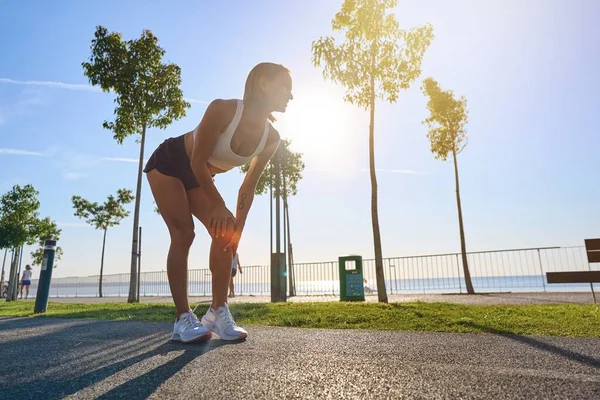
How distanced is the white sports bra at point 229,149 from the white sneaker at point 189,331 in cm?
113

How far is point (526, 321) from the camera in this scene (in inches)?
165

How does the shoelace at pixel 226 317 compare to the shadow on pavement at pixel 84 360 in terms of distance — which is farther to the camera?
the shoelace at pixel 226 317

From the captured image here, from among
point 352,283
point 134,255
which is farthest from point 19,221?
point 352,283

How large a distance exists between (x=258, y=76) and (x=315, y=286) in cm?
1912

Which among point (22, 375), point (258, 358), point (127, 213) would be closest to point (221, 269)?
point (258, 358)

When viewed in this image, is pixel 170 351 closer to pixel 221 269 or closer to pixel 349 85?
pixel 221 269

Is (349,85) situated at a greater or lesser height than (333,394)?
greater

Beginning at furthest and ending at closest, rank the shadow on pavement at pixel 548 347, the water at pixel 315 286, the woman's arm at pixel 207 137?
the water at pixel 315 286, the woman's arm at pixel 207 137, the shadow on pavement at pixel 548 347

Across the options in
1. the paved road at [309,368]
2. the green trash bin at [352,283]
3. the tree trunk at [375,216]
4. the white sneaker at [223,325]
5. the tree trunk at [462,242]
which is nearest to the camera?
the paved road at [309,368]

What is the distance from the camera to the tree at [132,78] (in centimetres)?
1395

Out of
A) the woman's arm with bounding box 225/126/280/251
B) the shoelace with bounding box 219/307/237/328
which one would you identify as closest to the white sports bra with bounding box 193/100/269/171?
the woman's arm with bounding box 225/126/280/251

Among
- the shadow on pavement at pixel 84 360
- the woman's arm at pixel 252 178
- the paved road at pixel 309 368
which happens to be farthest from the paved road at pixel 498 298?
the woman's arm at pixel 252 178

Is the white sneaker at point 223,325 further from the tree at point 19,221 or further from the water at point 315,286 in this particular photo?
the tree at point 19,221

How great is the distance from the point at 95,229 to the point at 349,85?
20.7 metres
